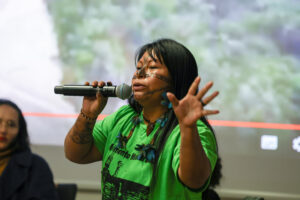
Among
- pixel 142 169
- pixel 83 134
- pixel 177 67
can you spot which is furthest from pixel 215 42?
pixel 142 169

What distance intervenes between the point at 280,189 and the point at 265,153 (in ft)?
0.83

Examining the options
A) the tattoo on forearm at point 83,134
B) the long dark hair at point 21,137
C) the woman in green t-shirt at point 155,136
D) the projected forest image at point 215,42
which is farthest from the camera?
the projected forest image at point 215,42

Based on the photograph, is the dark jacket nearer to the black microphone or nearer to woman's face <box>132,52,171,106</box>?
the black microphone

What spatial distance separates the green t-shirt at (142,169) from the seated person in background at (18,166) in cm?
48

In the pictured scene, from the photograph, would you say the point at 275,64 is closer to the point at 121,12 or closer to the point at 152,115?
the point at 121,12

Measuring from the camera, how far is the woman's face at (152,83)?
1.26 meters

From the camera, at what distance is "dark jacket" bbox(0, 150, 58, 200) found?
5.34 ft

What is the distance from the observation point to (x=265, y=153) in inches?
98.0

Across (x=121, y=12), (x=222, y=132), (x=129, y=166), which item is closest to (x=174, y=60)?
(x=129, y=166)

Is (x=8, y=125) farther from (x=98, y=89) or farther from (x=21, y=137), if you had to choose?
(x=98, y=89)

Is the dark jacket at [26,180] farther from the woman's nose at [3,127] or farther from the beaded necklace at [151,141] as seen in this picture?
the beaded necklace at [151,141]

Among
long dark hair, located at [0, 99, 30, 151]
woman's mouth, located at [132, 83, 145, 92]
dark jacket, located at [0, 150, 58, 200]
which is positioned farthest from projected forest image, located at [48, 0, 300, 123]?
woman's mouth, located at [132, 83, 145, 92]

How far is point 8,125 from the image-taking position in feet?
5.70

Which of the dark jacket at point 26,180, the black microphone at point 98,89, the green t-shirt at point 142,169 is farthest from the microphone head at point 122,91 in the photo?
the dark jacket at point 26,180
